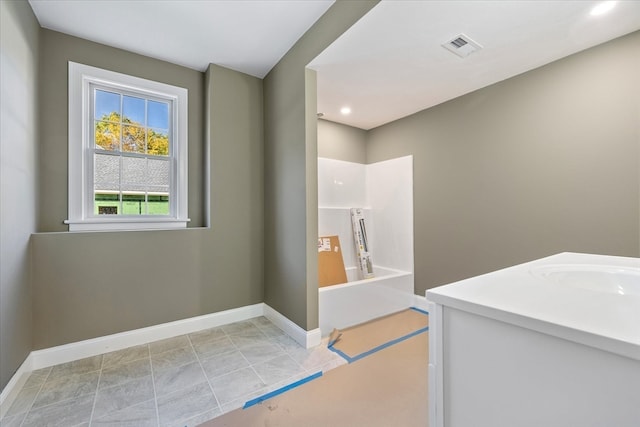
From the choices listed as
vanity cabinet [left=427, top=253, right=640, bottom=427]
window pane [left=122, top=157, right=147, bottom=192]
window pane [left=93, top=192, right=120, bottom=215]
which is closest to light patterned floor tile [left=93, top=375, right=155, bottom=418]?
window pane [left=93, top=192, right=120, bottom=215]

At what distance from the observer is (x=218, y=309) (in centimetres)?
280

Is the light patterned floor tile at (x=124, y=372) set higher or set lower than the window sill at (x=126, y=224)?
lower

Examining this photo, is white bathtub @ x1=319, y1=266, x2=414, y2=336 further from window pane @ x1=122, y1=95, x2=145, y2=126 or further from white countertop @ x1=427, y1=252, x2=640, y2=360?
window pane @ x1=122, y1=95, x2=145, y2=126

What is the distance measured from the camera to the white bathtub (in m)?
2.54

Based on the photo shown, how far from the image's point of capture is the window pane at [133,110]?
2.59 metres

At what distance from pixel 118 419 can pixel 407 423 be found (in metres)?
1.64

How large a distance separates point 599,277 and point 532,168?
141cm

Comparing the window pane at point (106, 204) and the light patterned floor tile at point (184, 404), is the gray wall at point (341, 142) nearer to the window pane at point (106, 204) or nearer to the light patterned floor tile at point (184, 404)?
the window pane at point (106, 204)

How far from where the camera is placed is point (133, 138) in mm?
2617

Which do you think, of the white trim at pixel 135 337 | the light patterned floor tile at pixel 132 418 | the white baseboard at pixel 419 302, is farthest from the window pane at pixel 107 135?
the white baseboard at pixel 419 302

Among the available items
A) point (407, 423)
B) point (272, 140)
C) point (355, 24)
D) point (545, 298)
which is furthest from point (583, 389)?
point (272, 140)

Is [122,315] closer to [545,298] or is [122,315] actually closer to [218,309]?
[218,309]

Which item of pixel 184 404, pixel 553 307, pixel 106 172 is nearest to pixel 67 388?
pixel 184 404

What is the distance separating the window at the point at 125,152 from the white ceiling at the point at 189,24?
12.6 inches
